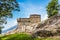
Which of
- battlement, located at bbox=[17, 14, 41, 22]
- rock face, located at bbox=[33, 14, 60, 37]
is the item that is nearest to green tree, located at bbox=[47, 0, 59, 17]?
battlement, located at bbox=[17, 14, 41, 22]

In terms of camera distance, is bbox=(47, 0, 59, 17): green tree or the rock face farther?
bbox=(47, 0, 59, 17): green tree

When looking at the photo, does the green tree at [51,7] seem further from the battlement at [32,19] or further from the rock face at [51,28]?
the rock face at [51,28]

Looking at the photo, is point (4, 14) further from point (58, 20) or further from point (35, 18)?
point (35, 18)

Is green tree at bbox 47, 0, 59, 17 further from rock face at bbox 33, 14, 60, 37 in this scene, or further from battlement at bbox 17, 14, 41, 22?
rock face at bbox 33, 14, 60, 37

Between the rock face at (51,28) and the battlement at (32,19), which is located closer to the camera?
the rock face at (51,28)

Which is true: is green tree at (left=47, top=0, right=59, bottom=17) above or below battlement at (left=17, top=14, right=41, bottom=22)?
above

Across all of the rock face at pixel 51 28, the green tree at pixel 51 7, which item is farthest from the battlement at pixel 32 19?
the rock face at pixel 51 28

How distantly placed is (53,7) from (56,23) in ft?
117

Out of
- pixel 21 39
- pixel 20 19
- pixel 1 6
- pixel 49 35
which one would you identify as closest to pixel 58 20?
pixel 49 35

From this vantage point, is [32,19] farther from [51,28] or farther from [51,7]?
[51,28]

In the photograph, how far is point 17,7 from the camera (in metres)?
26.8

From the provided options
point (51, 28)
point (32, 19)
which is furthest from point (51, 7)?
point (51, 28)

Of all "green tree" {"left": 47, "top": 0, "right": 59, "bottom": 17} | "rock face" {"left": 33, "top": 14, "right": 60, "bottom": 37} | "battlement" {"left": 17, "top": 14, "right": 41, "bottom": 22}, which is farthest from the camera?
"battlement" {"left": 17, "top": 14, "right": 41, "bottom": 22}

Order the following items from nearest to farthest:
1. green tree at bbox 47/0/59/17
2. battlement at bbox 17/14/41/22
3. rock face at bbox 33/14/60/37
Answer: rock face at bbox 33/14/60/37, green tree at bbox 47/0/59/17, battlement at bbox 17/14/41/22
